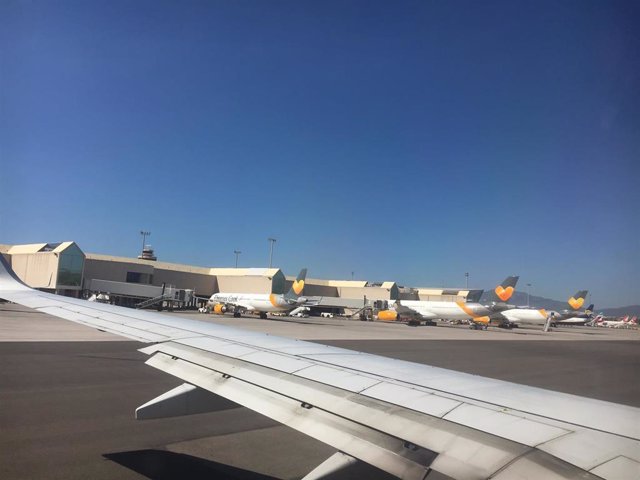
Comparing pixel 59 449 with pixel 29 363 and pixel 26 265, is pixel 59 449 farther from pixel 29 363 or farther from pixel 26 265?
pixel 26 265

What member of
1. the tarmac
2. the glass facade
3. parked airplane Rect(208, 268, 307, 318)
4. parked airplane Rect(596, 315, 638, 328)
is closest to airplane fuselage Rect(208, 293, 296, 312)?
parked airplane Rect(208, 268, 307, 318)

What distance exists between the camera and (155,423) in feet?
24.2

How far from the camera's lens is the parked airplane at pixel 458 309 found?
49125 mm

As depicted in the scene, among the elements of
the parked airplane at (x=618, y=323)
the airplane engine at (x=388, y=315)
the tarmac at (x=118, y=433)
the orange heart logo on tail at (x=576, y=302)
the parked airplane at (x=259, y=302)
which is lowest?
the parked airplane at (x=618, y=323)

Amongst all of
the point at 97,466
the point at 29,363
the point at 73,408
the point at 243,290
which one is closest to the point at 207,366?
the point at 97,466

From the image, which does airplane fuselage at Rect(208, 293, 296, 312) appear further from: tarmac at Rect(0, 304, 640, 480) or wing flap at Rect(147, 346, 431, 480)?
wing flap at Rect(147, 346, 431, 480)

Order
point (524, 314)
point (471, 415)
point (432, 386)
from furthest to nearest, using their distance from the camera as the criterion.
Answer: point (524, 314)
point (432, 386)
point (471, 415)

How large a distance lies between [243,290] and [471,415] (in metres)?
68.1

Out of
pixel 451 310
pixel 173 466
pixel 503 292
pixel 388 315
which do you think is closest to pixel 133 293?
pixel 388 315

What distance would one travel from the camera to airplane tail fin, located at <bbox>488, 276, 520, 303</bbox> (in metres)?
48.2

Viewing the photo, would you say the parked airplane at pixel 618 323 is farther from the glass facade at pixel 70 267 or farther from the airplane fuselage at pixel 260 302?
the glass facade at pixel 70 267

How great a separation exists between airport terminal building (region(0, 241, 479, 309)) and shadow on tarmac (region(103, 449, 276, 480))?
40317mm

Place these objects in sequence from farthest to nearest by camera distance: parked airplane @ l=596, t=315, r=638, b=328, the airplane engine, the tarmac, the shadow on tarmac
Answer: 1. parked airplane @ l=596, t=315, r=638, b=328
2. the airplane engine
3. the tarmac
4. the shadow on tarmac

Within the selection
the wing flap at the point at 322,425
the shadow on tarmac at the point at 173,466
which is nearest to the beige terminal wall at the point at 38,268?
the shadow on tarmac at the point at 173,466
